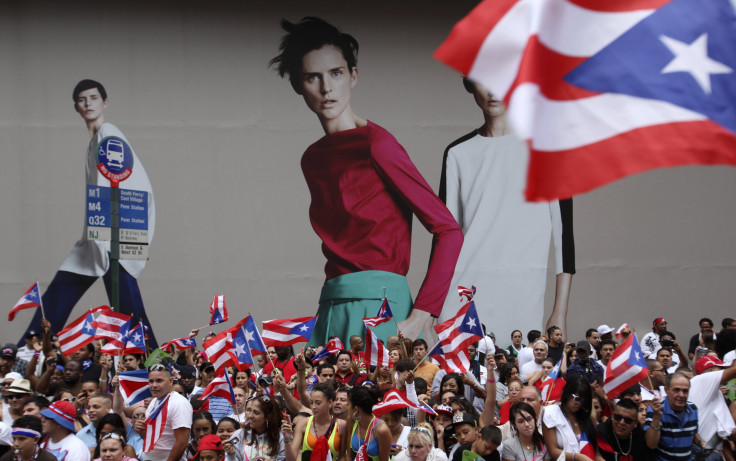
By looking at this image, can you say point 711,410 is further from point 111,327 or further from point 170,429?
point 111,327

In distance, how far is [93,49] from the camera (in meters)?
20.6

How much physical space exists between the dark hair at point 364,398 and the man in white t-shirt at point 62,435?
2257 mm

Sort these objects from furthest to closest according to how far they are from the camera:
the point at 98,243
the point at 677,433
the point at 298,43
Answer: the point at 298,43, the point at 98,243, the point at 677,433

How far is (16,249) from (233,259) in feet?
15.9

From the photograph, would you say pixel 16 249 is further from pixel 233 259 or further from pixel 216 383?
pixel 216 383

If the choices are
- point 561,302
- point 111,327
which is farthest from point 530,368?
point 561,302

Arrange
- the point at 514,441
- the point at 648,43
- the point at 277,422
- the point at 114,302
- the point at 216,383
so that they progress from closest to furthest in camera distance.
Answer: the point at 648,43 < the point at 514,441 < the point at 277,422 < the point at 216,383 < the point at 114,302

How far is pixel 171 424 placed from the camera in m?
8.09

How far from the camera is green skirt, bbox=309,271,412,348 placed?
1942cm

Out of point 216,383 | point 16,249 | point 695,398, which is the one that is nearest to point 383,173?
point 16,249

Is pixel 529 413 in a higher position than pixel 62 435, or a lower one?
higher

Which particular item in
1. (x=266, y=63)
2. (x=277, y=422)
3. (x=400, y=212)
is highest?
(x=266, y=63)

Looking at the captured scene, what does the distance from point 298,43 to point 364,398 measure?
14630 mm

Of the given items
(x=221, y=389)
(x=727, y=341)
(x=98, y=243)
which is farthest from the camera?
(x=98, y=243)
